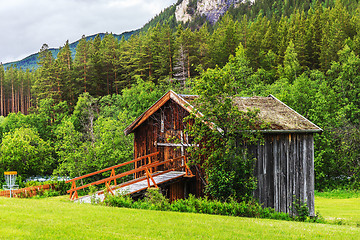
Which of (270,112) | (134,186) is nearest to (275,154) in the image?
(270,112)

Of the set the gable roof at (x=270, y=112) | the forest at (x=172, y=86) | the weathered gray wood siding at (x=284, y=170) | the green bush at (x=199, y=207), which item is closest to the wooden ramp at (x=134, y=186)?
the green bush at (x=199, y=207)

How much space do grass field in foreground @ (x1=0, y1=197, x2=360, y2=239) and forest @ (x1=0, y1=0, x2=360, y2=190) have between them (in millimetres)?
22552

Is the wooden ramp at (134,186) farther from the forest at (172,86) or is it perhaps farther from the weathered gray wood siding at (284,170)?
the forest at (172,86)

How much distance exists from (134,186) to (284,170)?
796cm

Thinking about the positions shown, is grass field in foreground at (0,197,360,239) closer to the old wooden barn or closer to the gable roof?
the old wooden barn

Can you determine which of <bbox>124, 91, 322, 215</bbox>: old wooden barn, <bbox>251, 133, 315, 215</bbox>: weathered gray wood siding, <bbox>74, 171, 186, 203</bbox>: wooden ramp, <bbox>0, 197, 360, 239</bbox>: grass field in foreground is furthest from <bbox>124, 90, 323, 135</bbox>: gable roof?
<bbox>0, 197, 360, 239</bbox>: grass field in foreground

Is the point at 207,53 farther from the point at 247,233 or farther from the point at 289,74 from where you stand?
the point at 247,233

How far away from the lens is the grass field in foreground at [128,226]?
8.84 metres

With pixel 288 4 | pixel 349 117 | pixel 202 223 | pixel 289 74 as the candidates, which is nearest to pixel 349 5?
pixel 288 4

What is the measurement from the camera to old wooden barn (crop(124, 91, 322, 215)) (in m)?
18.0

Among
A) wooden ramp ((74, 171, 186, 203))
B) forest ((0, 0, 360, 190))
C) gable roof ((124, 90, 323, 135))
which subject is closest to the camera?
wooden ramp ((74, 171, 186, 203))

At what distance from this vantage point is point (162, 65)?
190 feet

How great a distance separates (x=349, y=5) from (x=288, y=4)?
3991 centimetres

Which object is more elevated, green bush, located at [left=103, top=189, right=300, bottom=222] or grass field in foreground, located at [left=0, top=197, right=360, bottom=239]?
grass field in foreground, located at [left=0, top=197, right=360, bottom=239]
